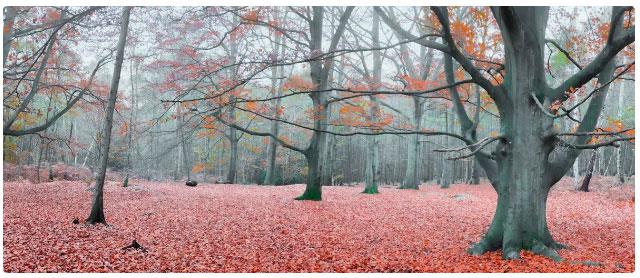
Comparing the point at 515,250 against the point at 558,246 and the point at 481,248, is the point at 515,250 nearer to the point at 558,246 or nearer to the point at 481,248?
the point at 481,248

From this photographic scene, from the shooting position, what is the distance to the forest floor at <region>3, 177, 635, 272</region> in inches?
204

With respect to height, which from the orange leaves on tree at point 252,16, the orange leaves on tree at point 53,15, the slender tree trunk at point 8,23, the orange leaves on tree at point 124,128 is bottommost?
the orange leaves on tree at point 124,128

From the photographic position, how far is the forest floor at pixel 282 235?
17.0 feet

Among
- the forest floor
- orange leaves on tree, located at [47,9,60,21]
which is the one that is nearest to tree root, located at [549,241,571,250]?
the forest floor

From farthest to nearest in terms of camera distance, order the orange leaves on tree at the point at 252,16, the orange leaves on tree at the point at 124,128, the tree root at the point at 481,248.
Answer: the orange leaves on tree at the point at 252,16, the orange leaves on tree at the point at 124,128, the tree root at the point at 481,248

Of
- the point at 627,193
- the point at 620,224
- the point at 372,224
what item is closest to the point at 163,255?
the point at 372,224

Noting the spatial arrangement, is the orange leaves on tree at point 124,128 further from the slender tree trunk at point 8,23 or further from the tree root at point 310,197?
the tree root at point 310,197

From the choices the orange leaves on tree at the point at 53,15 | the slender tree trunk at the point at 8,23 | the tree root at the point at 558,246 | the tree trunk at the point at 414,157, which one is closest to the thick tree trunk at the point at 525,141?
the tree root at the point at 558,246

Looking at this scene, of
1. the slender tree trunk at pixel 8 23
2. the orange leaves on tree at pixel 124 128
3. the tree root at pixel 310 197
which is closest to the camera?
the slender tree trunk at pixel 8 23

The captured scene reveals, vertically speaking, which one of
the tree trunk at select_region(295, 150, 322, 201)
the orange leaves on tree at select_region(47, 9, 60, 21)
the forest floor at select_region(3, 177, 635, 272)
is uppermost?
the orange leaves on tree at select_region(47, 9, 60, 21)

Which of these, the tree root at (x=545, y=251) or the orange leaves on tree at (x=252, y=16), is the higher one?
the orange leaves on tree at (x=252, y=16)

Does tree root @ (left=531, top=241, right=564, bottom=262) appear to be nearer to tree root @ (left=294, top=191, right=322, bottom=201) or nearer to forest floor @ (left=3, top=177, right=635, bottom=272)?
forest floor @ (left=3, top=177, right=635, bottom=272)

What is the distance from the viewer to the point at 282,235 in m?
7.08

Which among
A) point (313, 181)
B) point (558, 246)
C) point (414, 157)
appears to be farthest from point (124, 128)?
point (558, 246)
